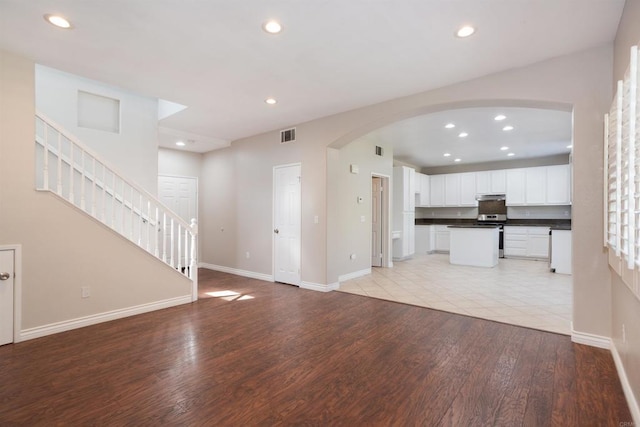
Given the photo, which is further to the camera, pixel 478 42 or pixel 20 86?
pixel 20 86

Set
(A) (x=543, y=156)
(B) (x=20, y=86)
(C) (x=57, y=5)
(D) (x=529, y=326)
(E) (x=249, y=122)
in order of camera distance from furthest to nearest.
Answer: (A) (x=543, y=156) < (E) (x=249, y=122) < (D) (x=529, y=326) < (B) (x=20, y=86) < (C) (x=57, y=5)

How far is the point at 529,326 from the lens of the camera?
3393 mm

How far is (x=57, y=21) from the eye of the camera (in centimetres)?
252

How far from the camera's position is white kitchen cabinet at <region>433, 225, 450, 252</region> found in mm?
9609

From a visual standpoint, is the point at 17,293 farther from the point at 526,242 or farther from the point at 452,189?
the point at 526,242

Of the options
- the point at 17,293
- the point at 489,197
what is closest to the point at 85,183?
the point at 17,293

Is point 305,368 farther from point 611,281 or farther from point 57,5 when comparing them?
point 57,5

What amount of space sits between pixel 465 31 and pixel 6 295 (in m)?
4.94

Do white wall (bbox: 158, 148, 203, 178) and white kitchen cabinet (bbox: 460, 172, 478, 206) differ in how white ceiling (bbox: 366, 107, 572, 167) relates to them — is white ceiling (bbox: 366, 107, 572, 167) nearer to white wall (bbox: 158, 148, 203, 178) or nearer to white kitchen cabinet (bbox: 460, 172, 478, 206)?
white kitchen cabinet (bbox: 460, 172, 478, 206)

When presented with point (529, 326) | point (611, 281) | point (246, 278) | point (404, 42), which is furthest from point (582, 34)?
point (246, 278)

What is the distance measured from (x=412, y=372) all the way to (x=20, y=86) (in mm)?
4593

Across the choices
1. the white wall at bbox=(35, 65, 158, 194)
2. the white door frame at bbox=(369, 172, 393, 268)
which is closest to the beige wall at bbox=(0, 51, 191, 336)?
the white wall at bbox=(35, 65, 158, 194)

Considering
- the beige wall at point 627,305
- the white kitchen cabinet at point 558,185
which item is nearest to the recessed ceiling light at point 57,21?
the beige wall at point 627,305

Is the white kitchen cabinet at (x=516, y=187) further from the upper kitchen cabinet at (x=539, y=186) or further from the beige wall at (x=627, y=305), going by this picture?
the beige wall at (x=627, y=305)
